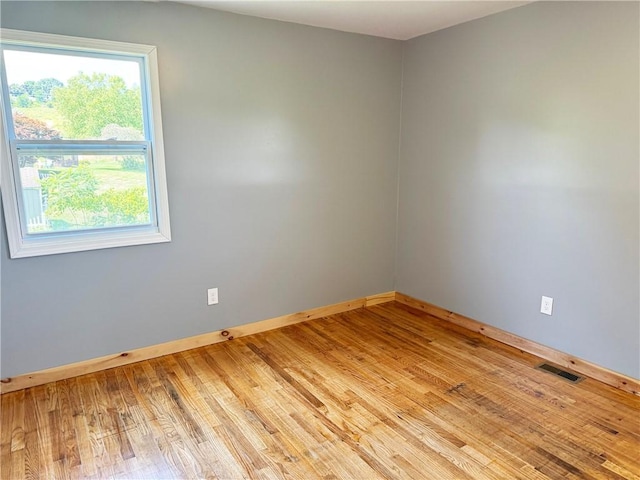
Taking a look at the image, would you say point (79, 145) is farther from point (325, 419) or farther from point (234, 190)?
point (325, 419)

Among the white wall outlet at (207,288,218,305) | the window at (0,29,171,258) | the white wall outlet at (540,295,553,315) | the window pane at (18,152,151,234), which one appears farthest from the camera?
the white wall outlet at (207,288,218,305)

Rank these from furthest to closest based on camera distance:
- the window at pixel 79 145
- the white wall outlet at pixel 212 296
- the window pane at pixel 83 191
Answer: the white wall outlet at pixel 212 296, the window pane at pixel 83 191, the window at pixel 79 145

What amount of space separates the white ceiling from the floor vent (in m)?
2.31

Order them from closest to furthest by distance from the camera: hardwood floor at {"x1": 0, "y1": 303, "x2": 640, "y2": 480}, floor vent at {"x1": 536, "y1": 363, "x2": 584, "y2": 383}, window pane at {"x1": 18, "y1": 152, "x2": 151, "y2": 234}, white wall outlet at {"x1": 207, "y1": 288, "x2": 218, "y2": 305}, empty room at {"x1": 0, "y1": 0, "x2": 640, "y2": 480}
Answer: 1. hardwood floor at {"x1": 0, "y1": 303, "x2": 640, "y2": 480}
2. empty room at {"x1": 0, "y1": 0, "x2": 640, "y2": 480}
3. window pane at {"x1": 18, "y1": 152, "x2": 151, "y2": 234}
4. floor vent at {"x1": 536, "y1": 363, "x2": 584, "y2": 383}
5. white wall outlet at {"x1": 207, "y1": 288, "x2": 218, "y2": 305}

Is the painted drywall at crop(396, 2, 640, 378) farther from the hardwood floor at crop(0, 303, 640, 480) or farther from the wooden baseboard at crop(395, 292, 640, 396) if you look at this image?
the hardwood floor at crop(0, 303, 640, 480)

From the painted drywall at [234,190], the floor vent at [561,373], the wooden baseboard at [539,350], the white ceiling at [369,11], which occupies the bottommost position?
the floor vent at [561,373]

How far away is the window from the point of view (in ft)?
7.72

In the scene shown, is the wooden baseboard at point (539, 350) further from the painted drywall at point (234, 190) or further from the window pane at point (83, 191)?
the window pane at point (83, 191)

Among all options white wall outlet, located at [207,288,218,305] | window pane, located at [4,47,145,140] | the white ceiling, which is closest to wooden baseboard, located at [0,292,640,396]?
white wall outlet, located at [207,288,218,305]

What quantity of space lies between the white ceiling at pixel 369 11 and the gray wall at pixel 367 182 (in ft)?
0.38

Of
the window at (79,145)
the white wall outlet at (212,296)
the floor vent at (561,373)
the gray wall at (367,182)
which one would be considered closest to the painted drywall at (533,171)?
the gray wall at (367,182)

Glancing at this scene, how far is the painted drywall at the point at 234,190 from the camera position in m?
2.53

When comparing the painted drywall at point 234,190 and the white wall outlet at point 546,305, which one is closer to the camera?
the painted drywall at point 234,190

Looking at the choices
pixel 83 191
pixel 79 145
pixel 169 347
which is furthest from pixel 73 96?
pixel 169 347
